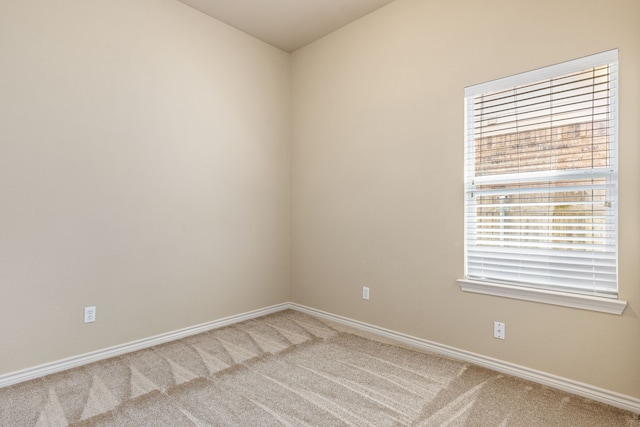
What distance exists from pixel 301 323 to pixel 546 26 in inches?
122

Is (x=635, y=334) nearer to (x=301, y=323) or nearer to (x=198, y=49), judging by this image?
(x=301, y=323)

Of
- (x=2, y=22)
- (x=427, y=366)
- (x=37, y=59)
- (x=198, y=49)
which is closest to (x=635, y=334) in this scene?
(x=427, y=366)

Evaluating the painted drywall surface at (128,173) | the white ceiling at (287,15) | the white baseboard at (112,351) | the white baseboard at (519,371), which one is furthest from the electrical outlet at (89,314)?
the white ceiling at (287,15)

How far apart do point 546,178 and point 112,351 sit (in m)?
3.35

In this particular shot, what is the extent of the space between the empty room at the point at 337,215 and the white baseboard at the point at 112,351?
0.02 meters

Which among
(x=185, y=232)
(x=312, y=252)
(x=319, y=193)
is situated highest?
(x=319, y=193)

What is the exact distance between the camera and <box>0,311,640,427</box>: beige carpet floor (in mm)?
1920

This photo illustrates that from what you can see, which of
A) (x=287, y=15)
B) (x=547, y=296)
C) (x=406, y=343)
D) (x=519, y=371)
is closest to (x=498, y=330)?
(x=519, y=371)

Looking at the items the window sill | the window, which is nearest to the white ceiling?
the window

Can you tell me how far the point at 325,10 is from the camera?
3.19m

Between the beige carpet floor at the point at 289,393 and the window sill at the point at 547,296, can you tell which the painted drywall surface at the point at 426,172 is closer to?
the window sill at the point at 547,296

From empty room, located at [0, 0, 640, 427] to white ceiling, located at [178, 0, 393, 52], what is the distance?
3cm

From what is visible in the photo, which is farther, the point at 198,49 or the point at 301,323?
the point at 301,323

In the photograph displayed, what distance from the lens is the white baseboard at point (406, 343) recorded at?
82.9 inches
